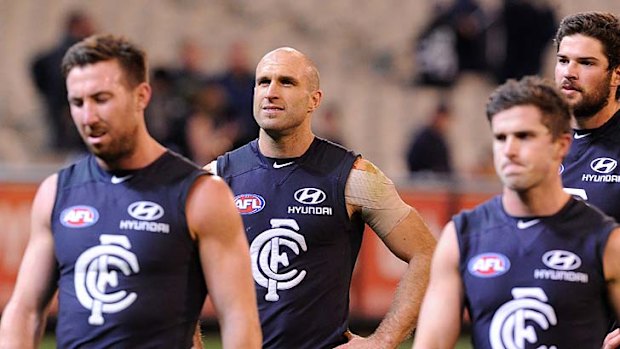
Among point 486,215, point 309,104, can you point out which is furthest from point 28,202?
point 486,215

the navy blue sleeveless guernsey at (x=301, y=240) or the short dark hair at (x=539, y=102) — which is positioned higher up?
the short dark hair at (x=539, y=102)

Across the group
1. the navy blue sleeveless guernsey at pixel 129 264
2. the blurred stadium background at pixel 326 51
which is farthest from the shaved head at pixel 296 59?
the blurred stadium background at pixel 326 51

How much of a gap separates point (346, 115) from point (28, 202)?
6703 millimetres

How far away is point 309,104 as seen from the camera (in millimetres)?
7781

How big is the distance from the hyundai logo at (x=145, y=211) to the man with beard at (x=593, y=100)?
2.42 metres

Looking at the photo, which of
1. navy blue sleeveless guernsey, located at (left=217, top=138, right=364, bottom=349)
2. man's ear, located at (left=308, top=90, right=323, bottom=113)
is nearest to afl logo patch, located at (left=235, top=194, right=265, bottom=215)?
navy blue sleeveless guernsey, located at (left=217, top=138, right=364, bottom=349)

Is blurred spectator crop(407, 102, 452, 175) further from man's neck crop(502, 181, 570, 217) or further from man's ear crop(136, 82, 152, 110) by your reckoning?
man's ear crop(136, 82, 152, 110)

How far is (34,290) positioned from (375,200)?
6.79 feet

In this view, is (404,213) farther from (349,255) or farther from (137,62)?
(137,62)

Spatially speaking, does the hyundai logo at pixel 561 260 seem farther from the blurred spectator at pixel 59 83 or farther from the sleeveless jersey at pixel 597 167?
the blurred spectator at pixel 59 83

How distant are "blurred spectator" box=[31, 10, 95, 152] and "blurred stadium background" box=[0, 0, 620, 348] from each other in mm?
551

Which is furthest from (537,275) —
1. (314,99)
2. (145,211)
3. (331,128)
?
(331,128)

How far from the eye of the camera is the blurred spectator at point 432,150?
15617 millimetres

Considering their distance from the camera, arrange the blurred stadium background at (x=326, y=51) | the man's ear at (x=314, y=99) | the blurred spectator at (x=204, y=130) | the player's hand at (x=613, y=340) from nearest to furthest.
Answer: the player's hand at (x=613, y=340), the man's ear at (x=314, y=99), the blurred spectator at (x=204, y=130), the blurred stadium background at (x=326, y=51)
